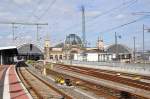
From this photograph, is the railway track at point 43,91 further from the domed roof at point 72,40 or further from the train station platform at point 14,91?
the domed roof at point 72,40

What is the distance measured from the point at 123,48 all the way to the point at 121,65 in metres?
118

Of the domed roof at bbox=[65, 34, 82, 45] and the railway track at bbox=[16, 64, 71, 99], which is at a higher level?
the domed roof at bbox=[65, 34, 82, 45]

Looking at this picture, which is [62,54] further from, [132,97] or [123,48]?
[132,97]

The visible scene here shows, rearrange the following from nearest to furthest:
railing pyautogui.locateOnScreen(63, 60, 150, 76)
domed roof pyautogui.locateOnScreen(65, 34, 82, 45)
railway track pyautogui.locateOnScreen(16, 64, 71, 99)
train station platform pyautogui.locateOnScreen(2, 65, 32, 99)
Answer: railway track pyautogui.locateOnScreen(16, 64, 71, 99)
train station platform pyautogui.locateOnScreen(2, 65, 32, 99)
railing pyautogui.locateOnScreen(63, 60, 150, 76)
domed roof pyautogui.locateOnScreen(65, 34, 82, 45)

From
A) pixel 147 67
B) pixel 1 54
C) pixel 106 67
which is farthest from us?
pixel 1 54

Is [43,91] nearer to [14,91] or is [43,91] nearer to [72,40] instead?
[14,91]

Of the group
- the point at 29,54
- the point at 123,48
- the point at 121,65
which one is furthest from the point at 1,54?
the point at 123,48

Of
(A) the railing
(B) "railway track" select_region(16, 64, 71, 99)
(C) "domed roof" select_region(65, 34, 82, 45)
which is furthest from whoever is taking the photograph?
(C) "domed roof" select_region(65, 34, 82, 45)

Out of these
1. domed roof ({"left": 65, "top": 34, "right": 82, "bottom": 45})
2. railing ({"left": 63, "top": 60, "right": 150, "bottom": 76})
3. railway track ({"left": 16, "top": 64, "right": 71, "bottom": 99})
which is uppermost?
domed roof ({"left": 65, "top": 34, "right": 82, "bottom": 45})

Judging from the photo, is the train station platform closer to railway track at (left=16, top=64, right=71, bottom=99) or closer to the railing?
railway track at (left=16, top=64, right=71, bottom=99)

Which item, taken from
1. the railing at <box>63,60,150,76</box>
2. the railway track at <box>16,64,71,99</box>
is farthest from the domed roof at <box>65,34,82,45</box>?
the railway track at <box>16,64,71,99</box>

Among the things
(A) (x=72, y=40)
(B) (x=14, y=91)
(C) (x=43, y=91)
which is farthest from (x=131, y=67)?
(A) (x=72, y=40)

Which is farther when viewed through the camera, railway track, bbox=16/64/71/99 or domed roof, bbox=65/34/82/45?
domed roof, bbox=65/34/82/45

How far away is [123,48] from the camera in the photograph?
581 ft
